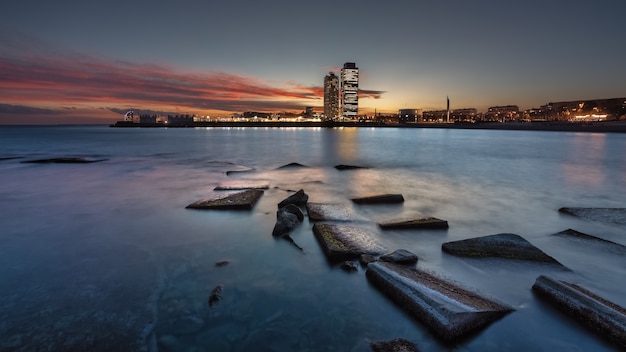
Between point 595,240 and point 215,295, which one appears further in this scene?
point 595,240

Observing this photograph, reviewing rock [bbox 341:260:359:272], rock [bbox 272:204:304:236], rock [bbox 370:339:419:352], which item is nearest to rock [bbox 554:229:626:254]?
rock [bbox 341:260:359:272]

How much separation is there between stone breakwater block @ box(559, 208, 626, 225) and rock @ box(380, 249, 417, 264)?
624 cm

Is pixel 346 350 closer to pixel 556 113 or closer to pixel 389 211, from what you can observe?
pixel 389 211

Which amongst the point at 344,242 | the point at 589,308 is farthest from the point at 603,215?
the point at 344,242

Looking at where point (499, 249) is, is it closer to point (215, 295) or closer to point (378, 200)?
point (378, 200)

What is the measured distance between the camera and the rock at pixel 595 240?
612 cm

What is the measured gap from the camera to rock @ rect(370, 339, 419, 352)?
3492 mm

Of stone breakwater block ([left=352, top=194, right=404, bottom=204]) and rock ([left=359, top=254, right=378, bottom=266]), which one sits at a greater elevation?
stone breakwater block ([left=352, top=194, right=404, bottom=204])

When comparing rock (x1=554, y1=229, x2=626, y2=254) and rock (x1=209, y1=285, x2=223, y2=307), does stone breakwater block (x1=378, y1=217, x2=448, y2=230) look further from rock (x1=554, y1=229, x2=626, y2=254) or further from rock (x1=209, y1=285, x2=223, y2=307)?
rock (x1=209, y1=285, x2=223, y2=307)

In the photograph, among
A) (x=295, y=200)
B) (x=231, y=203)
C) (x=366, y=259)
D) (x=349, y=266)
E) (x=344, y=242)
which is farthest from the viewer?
(x=295, y=200)

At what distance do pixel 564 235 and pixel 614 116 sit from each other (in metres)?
173

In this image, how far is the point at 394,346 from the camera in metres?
3.55

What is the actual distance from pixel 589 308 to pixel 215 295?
4921 millimetres

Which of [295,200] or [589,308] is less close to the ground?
[295,200]
